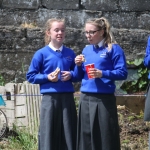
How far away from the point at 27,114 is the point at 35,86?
1.22ft

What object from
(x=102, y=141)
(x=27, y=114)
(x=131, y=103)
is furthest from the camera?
(x=131, y=103)

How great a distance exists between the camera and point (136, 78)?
7.30 meters

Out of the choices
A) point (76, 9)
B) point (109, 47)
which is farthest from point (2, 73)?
point (109, 47)

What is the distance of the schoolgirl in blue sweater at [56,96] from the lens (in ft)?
17.4

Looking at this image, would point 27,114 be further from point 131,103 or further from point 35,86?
point 131,103

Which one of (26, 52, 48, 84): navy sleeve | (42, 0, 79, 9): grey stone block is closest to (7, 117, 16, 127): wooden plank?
(26, 52, 48, 84): navy sleeve

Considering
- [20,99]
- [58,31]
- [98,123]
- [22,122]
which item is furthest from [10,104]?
[98,123]

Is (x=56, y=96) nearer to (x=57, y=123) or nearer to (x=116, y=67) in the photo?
(x=57, y=123)

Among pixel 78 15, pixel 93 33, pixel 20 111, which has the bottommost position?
pixel 20 111

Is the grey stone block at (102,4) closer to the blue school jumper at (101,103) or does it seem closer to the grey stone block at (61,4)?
the grey stone block at (61,4)

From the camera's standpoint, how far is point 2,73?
733cm

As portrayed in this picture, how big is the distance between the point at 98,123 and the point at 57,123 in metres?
0.45

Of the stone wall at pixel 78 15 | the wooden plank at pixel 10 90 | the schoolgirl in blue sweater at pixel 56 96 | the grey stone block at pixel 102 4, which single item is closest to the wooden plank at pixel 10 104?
the wooden plank at pixel 10 90

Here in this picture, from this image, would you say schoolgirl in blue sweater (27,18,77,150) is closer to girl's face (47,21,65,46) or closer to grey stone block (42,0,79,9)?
girl's face (47,21,65,46)
